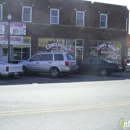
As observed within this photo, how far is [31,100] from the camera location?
25.2 feet

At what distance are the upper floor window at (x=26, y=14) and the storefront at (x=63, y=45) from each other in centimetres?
244

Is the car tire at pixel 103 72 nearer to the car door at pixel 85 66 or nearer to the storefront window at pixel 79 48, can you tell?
the car door at pixel 85 66

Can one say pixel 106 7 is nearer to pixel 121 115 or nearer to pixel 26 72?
pixel 26 72

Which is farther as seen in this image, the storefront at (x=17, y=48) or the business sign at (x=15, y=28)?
the storefront at (x=17, y=48)

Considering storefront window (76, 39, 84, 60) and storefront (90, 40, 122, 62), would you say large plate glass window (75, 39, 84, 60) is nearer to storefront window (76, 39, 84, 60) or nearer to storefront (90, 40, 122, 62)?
storefront window (76, 39, 84, 60)

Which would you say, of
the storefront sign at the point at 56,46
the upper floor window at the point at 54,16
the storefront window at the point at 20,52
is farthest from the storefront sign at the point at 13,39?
the upper floor window at the point at 54,16

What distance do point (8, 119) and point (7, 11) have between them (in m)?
19.2

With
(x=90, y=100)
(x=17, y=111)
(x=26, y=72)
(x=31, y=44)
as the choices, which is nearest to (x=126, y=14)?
(x=31, y=44)

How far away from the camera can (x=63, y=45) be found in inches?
980

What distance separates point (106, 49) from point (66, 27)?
578 centimetres

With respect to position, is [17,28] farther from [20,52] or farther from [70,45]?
[70,45]

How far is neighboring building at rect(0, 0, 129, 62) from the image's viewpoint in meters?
23.2

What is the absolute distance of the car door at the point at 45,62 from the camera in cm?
1598

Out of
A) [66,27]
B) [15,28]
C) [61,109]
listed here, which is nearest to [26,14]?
[15,28]
